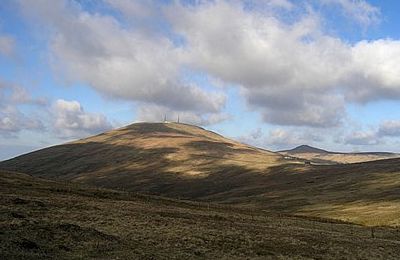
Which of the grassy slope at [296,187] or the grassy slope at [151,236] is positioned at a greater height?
the grassy slope at [296,187]

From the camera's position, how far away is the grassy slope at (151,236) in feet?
101

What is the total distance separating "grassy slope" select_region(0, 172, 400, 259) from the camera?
30.8 m

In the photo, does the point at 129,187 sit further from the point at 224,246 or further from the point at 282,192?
the point at 224,246

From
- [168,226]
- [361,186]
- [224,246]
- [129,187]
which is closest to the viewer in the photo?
[224,246]

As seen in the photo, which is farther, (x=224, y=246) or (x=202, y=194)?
(x=202, y=194)

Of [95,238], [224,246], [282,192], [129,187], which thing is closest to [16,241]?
[95,238]

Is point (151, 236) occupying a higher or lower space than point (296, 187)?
lower

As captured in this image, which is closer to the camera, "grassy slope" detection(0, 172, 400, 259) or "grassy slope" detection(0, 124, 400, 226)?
"grassy slope" detection(0, 172, 400, 259)

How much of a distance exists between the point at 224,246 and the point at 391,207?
2333 inches

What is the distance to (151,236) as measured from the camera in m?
36.9

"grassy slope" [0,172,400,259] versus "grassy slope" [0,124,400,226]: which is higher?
"grassy slope" [0,124,400,226]

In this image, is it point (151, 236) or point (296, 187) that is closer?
point (151, 236)

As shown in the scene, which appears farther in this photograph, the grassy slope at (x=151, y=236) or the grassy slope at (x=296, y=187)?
the grassy slope at (x=296, y=187)

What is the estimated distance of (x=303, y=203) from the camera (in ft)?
346
